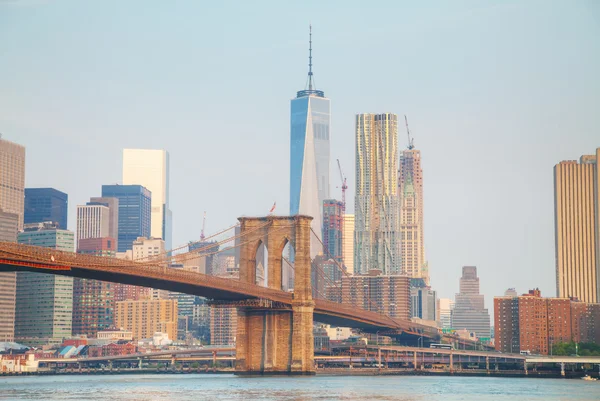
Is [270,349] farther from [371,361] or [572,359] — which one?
[371,361]

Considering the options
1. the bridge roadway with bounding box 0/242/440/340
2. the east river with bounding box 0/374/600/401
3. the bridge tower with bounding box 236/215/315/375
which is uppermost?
the bridge roadway with bounding box 0/242/440/340

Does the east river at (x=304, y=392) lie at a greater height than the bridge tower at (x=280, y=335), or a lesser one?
lesser

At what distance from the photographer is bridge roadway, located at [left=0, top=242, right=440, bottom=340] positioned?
7556cm

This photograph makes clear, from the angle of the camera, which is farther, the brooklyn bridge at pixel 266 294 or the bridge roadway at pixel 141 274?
the brooklyn bridge at pixel 266 294

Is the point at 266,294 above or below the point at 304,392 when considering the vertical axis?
above

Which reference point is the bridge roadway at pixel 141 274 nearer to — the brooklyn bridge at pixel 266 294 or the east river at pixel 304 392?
the brooklyn bridge at pixel 266 294

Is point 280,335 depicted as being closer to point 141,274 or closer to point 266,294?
point 266,294

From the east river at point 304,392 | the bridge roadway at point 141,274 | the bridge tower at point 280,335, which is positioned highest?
the bridge roadway at point 141,274

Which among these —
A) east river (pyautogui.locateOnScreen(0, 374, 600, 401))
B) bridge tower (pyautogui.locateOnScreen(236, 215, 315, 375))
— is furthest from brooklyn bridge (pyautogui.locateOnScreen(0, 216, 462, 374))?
east river (pyautogui.locateOnScreen(0, 374, 600, 401))

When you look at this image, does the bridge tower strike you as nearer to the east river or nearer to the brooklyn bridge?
the brooklyn bridge

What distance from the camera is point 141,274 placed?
291 ft

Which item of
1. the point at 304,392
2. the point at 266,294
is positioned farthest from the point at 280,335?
the point at 304,392

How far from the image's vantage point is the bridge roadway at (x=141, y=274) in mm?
75562

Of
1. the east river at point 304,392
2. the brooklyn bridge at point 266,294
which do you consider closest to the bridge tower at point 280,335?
the brooklyn bridge at point 266,294
